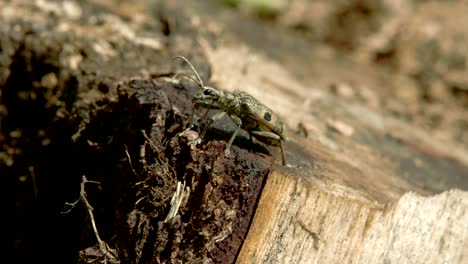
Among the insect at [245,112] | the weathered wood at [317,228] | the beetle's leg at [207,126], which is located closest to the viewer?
the weathered wood at [317,228]

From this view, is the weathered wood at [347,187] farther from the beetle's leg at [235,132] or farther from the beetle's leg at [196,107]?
the beetle's leg at [196,107]

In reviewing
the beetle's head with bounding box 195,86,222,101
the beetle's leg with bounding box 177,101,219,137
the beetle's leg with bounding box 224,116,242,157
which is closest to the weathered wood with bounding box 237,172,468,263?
the beetle's leg with bounding box 224,116,242,157

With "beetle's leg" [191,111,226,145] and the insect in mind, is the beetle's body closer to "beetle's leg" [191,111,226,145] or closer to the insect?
the insect

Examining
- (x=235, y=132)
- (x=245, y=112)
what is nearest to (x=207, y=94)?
(x=245, y=112)

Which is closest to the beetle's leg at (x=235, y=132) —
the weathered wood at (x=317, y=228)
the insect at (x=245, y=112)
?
the insect at (x=245, y=112)

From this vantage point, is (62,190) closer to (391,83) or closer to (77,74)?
(77,74)

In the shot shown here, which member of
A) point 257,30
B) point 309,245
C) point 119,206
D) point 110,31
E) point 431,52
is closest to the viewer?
point 309,245

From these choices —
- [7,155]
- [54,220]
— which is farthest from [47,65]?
[54,220]
